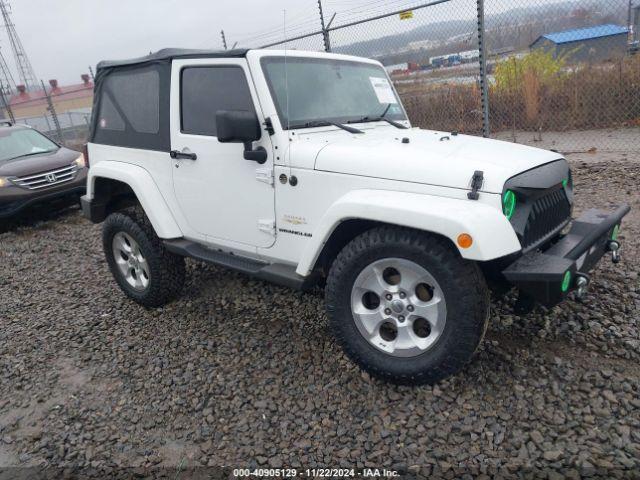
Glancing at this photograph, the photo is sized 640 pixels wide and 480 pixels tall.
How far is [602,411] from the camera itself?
2.40 m

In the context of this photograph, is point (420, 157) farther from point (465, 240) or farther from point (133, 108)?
point (133, 108)

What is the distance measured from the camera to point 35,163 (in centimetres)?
746

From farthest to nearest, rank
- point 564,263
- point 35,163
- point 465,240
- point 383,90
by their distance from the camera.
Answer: point 35,163 → point 383,90 → point 564,263 → point 465,240

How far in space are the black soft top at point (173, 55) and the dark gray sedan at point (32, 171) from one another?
11.3 ft

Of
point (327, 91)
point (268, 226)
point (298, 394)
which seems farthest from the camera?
point (327, 91)

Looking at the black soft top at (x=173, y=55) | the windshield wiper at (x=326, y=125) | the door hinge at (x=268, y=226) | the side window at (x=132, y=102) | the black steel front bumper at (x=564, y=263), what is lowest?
the black steel front bumper at (x=564, y=263)

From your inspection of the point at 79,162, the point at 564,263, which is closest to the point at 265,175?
the point at 564,263

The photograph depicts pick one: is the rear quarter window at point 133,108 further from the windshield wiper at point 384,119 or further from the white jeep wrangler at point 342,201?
the windshield wiper at point 384,119

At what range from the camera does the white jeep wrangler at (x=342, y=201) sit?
7.98 ft

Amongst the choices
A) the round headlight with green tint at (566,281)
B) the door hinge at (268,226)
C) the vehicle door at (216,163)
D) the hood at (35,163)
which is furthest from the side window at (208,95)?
the hood at (35,163)

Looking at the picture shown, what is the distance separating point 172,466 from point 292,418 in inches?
26.0

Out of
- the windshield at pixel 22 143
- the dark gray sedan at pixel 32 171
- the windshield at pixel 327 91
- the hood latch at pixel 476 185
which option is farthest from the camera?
the windshield at pixel 22 143

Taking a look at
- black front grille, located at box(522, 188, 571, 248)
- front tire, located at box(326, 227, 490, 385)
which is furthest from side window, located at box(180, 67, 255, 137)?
black front grille, located at box(522, 188, 571, 248)

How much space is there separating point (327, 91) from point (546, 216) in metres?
1.69
